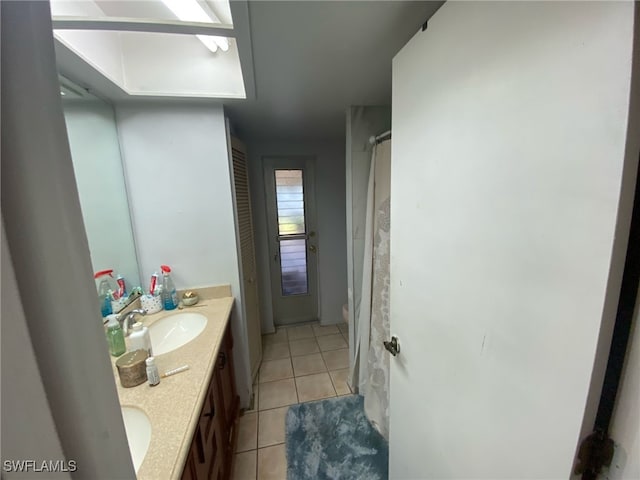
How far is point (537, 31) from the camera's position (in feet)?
1.51

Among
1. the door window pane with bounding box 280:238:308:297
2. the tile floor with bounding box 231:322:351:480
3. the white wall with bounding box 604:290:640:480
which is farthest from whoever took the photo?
the door window pane with bounding box 280:238:308:297

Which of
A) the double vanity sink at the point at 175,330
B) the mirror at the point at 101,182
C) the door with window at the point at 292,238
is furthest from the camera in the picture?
the door with window at the point at 292,238

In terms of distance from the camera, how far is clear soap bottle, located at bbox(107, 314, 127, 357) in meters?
1.08

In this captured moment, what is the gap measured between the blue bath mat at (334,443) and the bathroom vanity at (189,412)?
39cm

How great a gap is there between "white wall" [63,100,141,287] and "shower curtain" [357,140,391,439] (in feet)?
4.65

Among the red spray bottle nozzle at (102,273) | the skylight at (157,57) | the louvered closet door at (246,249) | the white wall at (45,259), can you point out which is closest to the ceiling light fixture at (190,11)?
the skylight at (157,57)

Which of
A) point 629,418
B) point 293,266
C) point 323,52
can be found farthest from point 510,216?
point 293,266

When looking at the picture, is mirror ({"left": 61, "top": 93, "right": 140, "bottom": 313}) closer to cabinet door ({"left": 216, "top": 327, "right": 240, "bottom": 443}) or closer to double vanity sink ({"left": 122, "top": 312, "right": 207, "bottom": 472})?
double vanity sink ({"left": 122, "top": 312, "right": 207, "bottom": 472})

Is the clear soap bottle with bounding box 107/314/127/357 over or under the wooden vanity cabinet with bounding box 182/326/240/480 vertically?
over

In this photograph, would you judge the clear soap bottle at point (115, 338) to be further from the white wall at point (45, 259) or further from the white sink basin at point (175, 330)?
the white wall at point (45, 259)

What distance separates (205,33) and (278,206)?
76.3 inches

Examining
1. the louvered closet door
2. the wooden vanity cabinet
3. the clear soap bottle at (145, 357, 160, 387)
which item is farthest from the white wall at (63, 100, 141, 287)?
the wooden vanity cabinet

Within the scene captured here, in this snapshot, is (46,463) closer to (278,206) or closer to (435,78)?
(435,78)

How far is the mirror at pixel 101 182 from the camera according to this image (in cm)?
119
